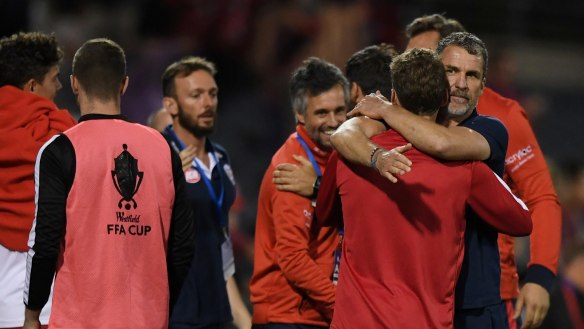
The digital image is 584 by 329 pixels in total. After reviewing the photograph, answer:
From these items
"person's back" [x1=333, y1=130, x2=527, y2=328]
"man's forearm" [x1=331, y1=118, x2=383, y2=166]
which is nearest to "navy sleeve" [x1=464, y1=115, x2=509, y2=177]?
"person's back" [x1=333, y1=130, x2=527, y2=328]

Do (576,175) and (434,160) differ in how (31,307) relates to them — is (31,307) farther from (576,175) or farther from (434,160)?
(576,175)

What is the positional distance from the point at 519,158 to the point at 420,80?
1.33 metres

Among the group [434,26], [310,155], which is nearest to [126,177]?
[310,155]

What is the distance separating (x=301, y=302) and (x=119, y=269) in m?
1.18

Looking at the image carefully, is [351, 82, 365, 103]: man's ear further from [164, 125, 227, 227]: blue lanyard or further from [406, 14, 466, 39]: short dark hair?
[164, 125, 227, 227]: blue lanyard

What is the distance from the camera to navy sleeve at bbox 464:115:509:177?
4.59 meters

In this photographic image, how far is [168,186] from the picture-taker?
4875mm

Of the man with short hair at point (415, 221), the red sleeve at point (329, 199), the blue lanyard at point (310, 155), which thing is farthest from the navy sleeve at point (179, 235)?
the man with short hair at point (415, 221)

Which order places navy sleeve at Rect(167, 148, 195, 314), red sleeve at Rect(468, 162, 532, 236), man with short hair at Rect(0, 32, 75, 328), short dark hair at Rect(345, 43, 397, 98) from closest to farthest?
1. red sleeve at Rect(468, 162, 532, 236)
2. navy sleeve at Rect(167, 148, 195, 314)
3. man with short hair at Rect(0, 32, 75, 328)
4. short dark hair at Rect(345, 43, 397, 98)

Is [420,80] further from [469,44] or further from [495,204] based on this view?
[469,44]

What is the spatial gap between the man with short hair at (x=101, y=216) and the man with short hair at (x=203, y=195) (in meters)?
1.06

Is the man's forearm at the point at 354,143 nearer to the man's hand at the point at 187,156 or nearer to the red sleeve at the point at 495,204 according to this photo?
the red sleeve at the point at 495,204

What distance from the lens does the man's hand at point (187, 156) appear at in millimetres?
6059

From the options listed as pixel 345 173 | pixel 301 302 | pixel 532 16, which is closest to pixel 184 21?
pixel 532 16
